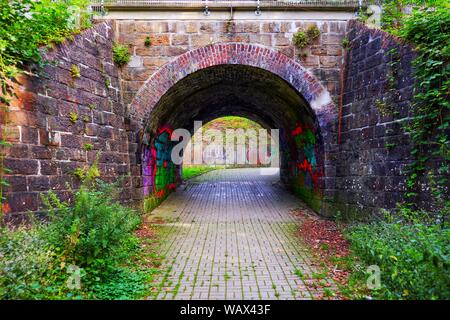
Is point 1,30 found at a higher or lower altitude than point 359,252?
higher

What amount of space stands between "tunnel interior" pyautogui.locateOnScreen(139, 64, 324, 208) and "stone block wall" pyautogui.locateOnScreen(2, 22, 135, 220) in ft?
3.43

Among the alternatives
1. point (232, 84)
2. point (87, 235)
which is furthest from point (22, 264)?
point (232, 84)

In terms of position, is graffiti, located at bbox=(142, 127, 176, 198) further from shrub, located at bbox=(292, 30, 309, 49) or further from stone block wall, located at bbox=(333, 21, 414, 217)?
stone block wall, located at bbox=(333, 21, 414, 217)

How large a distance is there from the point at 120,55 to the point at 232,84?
3344mm

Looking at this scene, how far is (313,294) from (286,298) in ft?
1.15

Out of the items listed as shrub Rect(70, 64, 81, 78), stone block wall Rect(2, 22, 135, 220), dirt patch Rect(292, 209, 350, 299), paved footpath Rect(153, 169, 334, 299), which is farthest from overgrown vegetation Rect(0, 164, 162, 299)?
shrub Rect(70, 64, 81, 78)

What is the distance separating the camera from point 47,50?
569 cm

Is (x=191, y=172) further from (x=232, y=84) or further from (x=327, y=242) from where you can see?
(x=327, y=242)

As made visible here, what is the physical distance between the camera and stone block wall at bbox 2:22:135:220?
198 inches

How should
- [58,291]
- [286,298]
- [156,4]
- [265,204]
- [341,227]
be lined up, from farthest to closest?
[265,204]
[156,4]
[341,227]
[286,298]
[58,291]

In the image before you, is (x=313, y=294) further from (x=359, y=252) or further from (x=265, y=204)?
(x=265, y=204)

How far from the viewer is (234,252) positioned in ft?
18.3

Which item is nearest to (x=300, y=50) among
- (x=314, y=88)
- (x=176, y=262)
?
(x=314, y=88)

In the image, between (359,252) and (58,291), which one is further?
(359,252)
